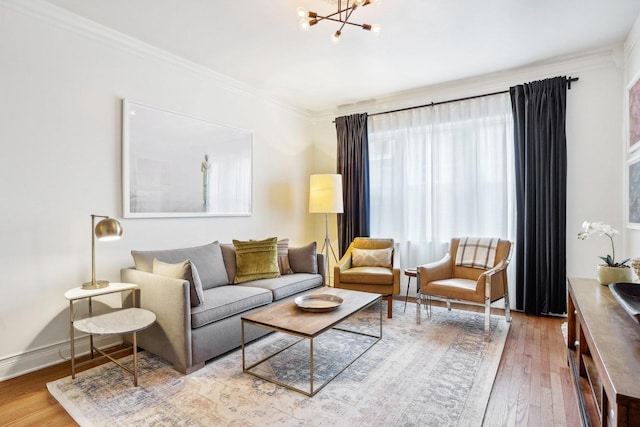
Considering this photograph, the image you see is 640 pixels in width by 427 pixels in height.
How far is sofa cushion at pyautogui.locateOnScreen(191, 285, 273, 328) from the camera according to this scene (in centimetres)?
244

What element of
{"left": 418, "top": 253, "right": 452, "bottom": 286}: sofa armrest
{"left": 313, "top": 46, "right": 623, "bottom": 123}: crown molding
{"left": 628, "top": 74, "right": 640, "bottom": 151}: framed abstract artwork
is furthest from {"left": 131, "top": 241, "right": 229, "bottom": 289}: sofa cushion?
{"left": 628, "top": 74, "right": 640, "bottom": 151}: framed abstract artwork

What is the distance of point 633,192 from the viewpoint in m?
2.89

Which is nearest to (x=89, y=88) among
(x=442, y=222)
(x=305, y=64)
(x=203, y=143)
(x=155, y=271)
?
(x=203, y=143)

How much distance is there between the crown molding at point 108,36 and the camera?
8.00 feet

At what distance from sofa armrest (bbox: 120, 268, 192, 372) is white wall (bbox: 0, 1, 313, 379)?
0.57 meters

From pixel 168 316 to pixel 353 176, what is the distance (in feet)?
10.2

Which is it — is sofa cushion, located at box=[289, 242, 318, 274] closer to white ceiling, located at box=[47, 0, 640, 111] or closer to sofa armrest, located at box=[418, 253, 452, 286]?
sofa armrest, located at box=[418, 253, 452, 286]

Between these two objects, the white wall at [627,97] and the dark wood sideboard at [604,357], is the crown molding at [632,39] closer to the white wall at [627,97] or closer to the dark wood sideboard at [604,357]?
the white wall at [627,97]

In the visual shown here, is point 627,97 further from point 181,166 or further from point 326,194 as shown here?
point 181,166

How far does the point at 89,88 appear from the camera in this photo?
9.02 feet

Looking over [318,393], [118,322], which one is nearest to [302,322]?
[318,393]

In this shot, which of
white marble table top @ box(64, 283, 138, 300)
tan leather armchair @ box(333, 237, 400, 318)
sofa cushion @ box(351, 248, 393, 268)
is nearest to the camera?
white marble table top @ box(64, 283, 138, 300)

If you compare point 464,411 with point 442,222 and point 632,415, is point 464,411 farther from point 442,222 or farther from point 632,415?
point 442,222

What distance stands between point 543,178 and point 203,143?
3.56 m
